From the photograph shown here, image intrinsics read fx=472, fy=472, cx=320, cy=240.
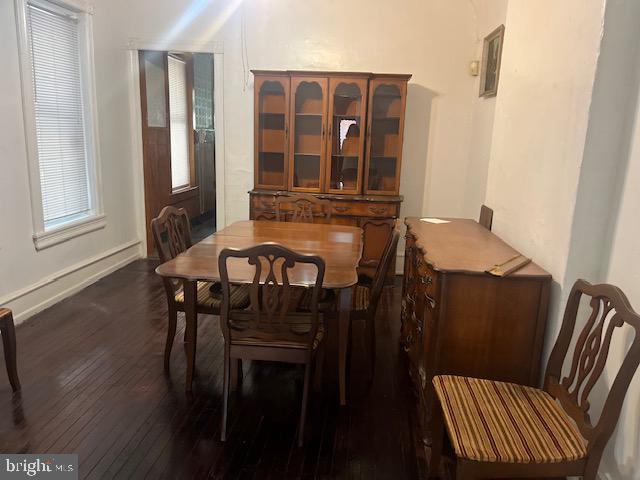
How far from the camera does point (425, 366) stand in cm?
213

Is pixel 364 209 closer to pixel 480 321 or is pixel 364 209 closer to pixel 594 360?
pixel 480 321

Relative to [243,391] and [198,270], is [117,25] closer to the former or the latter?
[198,270]

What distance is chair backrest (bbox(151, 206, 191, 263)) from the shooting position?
252cm

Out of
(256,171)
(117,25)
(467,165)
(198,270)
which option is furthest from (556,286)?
(117,25)

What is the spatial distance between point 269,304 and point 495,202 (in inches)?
60.0

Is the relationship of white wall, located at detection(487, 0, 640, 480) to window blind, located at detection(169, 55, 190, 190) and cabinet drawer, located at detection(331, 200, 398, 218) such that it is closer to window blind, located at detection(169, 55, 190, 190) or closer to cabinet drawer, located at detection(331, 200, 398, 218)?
cabinet drawer, located at detection(331, 200, 398, 218)

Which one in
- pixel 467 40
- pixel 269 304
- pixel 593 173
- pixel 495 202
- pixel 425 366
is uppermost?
pixel 467 40

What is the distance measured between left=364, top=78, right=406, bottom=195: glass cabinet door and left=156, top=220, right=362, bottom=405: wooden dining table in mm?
1347

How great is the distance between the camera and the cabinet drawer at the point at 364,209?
4305 millimetres

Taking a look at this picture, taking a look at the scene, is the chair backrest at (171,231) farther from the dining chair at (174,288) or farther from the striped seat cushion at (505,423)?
the striped seat cushion at (505,423)

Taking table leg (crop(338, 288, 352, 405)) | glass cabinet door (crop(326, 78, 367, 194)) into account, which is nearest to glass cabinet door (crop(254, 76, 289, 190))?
glass cabinet door (crop(326, 78, 367, 194))

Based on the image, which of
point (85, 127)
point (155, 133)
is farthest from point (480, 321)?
point (155, 133)

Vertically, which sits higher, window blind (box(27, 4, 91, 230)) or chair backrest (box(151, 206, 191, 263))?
window blind (box(27, 4, 91, 230))

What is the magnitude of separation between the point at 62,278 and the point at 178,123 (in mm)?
3080
